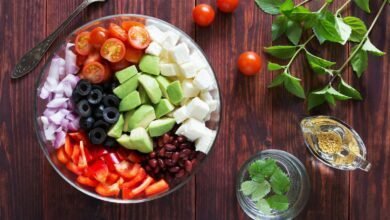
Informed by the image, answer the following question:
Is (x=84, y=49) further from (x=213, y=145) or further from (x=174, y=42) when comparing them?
(x=213, y=145)

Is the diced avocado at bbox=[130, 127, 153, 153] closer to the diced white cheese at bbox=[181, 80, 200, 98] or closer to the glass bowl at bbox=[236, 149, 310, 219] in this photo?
the diced white cheese at bbox=[181, 80, 200, 98]

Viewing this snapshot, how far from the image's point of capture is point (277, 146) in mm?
1442

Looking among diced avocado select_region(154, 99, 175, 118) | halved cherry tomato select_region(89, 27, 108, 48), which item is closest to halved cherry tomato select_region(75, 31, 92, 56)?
halved cherry tomato select_region(89, 27, 108, 48)

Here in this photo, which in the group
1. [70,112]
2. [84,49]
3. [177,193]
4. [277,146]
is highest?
[84,49]

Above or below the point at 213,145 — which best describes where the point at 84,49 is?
above

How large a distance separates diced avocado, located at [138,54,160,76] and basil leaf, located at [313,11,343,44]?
0.44 meters

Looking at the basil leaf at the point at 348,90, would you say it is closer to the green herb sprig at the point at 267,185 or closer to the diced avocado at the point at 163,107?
the green herb sprig at the point at 267,185

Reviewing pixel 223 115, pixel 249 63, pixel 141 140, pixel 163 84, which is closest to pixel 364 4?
pixel 249 63

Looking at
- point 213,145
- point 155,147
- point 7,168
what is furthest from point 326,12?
point 7,168

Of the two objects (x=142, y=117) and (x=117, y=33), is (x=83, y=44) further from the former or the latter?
(x=142, y=117)

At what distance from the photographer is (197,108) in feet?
4.18

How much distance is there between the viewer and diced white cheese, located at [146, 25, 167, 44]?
4.25 feet

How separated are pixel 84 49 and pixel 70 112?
0.54 feet

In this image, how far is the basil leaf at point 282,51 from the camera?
4.54ft
